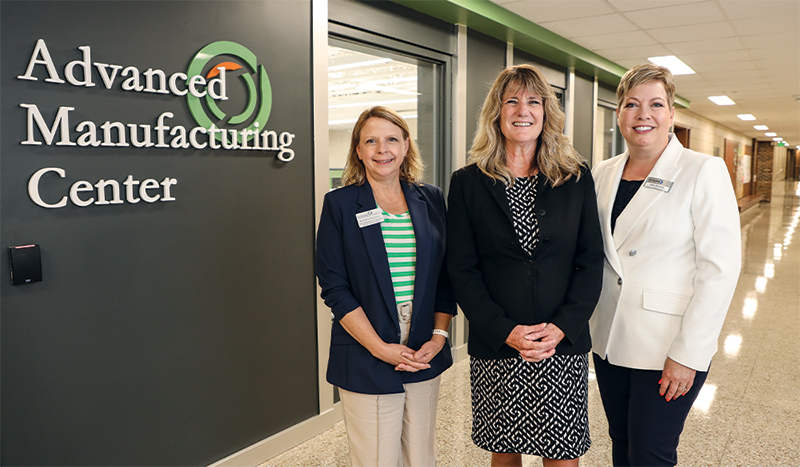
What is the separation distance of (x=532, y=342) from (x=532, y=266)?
0.84ft

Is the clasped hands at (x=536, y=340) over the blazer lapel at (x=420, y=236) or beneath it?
beneath

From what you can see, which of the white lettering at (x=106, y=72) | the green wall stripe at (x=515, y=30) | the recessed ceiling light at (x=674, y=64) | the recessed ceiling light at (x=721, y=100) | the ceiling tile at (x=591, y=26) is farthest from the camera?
the recessed ceiling light at (x=721, y=100)

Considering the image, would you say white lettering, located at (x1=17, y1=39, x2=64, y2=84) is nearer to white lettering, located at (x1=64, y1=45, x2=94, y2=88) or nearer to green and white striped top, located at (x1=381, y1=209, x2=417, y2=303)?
white lettering, located at (x1=64, y1=45, x2=94, y2=88)

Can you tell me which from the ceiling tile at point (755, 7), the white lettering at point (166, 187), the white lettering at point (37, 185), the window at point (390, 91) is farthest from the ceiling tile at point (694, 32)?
the white lettering at point (37, 185)

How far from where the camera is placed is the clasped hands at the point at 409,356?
1818 mm

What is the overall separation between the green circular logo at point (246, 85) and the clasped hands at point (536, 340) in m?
1.70

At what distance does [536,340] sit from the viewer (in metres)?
1.79

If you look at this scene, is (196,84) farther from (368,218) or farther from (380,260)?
(380,260)

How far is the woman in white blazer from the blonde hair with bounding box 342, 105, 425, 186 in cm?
73

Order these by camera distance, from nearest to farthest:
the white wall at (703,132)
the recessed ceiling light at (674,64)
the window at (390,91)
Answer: the window at (390,91), the recessed ceiling light at (674,64), the white wall at (703,132)

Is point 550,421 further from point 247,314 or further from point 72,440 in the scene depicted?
point 72,440

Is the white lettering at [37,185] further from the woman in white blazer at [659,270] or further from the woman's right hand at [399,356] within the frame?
the woman in white blazer at [659,270]

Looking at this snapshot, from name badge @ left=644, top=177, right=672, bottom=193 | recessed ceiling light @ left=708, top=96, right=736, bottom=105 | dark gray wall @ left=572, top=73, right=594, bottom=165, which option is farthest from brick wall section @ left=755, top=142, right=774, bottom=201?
name badge @ left=644, top=177, right=672, bottom=193

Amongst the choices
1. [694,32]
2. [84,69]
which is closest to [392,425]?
[84,69]
